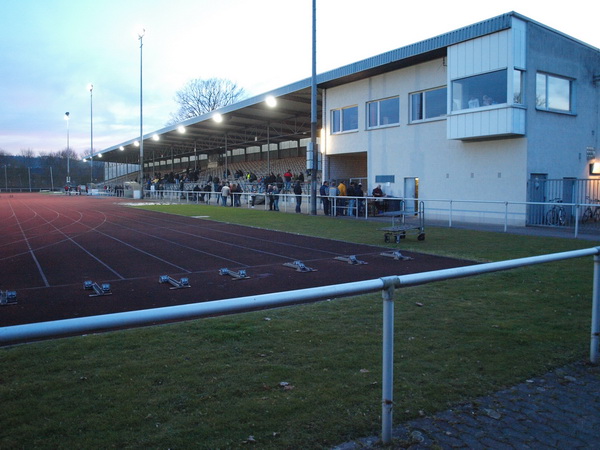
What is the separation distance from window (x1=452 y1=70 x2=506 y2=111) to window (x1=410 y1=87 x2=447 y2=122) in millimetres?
1833

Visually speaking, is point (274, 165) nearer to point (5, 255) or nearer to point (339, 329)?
point (5, 255)

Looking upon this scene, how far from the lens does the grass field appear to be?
11.8 feet

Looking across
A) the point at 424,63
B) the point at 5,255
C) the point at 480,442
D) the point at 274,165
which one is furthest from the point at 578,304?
the point at 274,165

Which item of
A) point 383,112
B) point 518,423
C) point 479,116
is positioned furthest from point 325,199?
Answer: point 518,423

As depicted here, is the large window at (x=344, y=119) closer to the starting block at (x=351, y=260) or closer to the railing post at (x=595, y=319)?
the starting block at (x=351, y=260)

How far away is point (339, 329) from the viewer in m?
6.14

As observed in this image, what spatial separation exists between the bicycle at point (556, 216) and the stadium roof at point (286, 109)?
7568mm

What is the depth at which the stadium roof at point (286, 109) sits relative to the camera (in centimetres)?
2242

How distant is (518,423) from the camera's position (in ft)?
12.5

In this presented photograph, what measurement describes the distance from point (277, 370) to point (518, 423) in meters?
2.12

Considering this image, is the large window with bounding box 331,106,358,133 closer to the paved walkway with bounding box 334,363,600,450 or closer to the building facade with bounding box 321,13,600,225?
the building facade with bounding box 321,13,600,225

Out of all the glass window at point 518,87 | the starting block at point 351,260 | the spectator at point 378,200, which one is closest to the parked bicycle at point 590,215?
the glass window at point 518,87

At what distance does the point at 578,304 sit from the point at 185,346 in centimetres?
572

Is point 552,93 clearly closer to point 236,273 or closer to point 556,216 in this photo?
point 556,216
